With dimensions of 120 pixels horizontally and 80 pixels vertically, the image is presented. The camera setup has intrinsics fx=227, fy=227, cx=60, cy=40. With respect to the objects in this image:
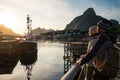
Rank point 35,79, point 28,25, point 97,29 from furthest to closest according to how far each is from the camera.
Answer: point 28,25 < point 35,79 < point 97,29

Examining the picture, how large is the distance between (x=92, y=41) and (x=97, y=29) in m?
0.31

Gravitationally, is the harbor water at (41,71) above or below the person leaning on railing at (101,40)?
below

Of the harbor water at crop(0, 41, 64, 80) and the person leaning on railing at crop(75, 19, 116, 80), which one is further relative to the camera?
the harbor water at crop(0, 41, 64, 80)

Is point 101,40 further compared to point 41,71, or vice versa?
point 41,71

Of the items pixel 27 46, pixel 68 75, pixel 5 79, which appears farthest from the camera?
pixel 27 46

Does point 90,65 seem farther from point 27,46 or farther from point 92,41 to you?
point 27,46

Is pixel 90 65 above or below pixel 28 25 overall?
below

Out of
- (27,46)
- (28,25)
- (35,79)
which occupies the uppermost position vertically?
(28,25)

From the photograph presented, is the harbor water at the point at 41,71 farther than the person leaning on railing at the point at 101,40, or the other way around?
the harbor water at the point at 41,71

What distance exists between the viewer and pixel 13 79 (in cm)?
3388

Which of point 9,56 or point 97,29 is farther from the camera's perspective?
point 9,56

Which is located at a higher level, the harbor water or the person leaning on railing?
the person leaning on railing

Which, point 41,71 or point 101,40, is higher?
point 101,40

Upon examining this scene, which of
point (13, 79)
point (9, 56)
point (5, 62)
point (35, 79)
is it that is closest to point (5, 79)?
point (13, 79)
